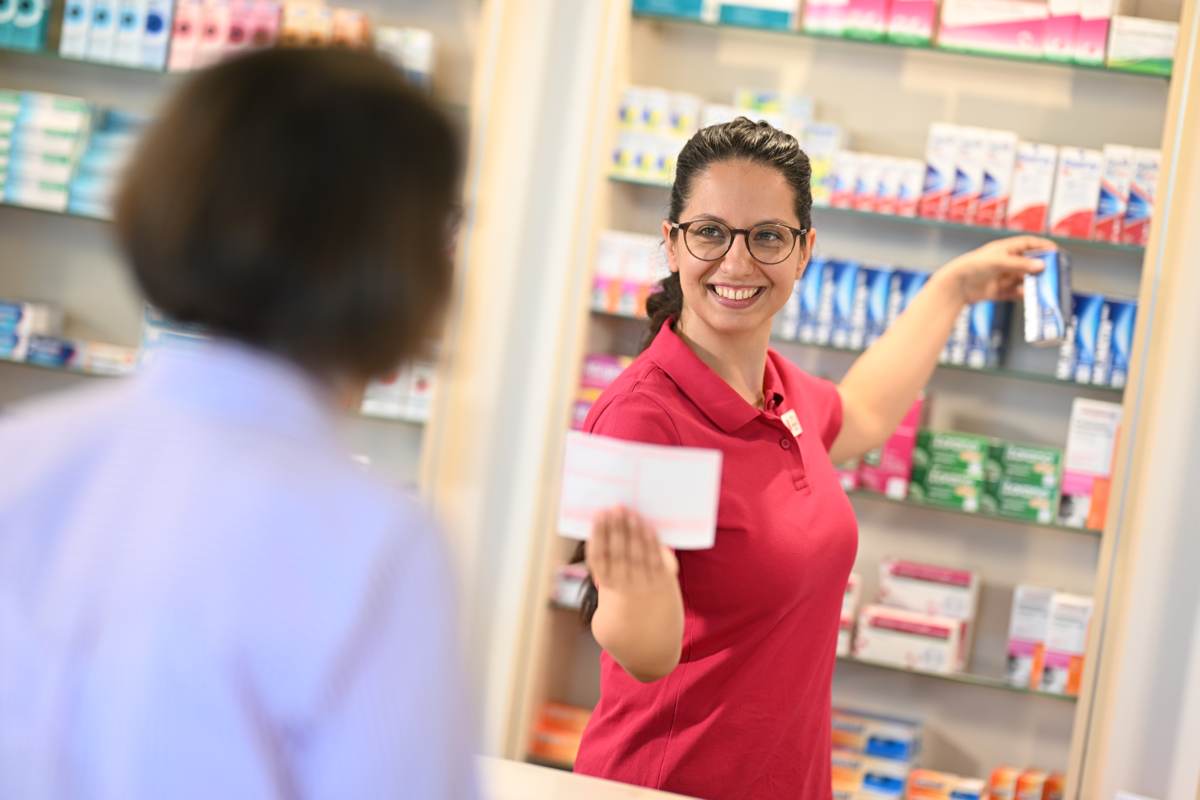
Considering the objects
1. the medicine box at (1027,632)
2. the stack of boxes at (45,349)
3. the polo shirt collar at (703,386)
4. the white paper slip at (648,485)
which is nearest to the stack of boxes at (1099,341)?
the medicine box at (1027,632)

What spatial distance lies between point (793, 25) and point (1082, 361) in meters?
1.24

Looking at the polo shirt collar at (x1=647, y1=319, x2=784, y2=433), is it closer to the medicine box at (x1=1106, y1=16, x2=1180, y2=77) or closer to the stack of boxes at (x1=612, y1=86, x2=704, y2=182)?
the stack of boxes at (x1=612, y1=86, x2=704, y2=182)

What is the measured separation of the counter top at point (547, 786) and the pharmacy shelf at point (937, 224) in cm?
225

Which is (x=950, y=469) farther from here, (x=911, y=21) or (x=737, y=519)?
(x=737, y=519)

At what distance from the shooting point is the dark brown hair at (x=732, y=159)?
2.21 m

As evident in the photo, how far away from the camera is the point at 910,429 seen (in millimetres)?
3762

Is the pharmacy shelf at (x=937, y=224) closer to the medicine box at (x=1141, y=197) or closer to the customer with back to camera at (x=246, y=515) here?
the medicine box at (x=1141, y=197)

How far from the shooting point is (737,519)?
2.00 metres

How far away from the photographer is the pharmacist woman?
6.62 ft

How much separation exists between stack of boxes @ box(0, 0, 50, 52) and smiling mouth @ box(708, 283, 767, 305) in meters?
2.84

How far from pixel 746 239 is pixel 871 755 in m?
2.06

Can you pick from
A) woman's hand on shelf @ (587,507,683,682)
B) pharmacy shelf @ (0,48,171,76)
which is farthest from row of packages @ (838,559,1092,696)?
pharmacy shelf @ (0,48,171,76)

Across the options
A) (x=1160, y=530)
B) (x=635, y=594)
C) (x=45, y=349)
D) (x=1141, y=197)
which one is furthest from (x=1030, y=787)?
(x=45, y=349)

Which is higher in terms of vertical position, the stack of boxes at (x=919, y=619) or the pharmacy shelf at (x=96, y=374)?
the pharmacy shelf at (x=96, y=374)
